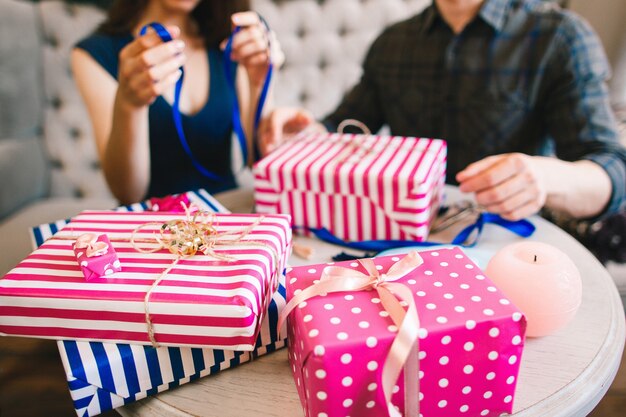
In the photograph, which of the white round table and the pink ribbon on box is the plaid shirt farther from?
the pink ribbon on box

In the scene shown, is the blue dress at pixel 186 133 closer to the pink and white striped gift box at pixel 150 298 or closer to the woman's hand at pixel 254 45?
the woman's hand at pixel 254 45

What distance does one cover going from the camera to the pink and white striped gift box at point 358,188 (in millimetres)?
832

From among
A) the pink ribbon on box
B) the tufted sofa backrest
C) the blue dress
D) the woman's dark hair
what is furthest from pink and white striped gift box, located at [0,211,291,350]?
the tufted sofa backrest

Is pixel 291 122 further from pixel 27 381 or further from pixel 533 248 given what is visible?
pixel 27 381

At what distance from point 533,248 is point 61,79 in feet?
5.84

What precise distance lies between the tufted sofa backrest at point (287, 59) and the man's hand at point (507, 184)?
1.28m

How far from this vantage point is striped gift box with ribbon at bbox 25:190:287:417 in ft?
1.77

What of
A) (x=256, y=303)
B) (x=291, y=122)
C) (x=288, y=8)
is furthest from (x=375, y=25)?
(x=256, y=303)

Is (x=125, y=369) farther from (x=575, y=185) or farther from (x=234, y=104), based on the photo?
(x=575, y=185)

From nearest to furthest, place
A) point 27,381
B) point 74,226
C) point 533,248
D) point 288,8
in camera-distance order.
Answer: point 533,248, point 74,226, point 27,381, point 288,8

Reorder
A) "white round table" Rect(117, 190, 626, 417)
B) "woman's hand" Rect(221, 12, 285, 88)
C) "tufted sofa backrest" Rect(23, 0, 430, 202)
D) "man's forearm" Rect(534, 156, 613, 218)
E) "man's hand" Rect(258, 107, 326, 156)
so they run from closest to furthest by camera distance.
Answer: "white round table" Rect(117, 190, 626, 417)
"man's forearm" Rect(534, 156, 613, 218)
"woman's hand" Rect(221, 12, 285, 88)
"man's hand" Rect(258, 107, 326, 156)
"tufted sofa backrest" Rect(23, 0, 430, 202)

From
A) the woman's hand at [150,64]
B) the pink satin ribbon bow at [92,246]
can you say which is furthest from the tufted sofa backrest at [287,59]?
the pink satin ribbon bow at [92,246]

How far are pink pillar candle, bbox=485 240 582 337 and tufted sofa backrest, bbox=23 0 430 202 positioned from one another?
5.14ft

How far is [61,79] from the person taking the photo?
1751 mm
